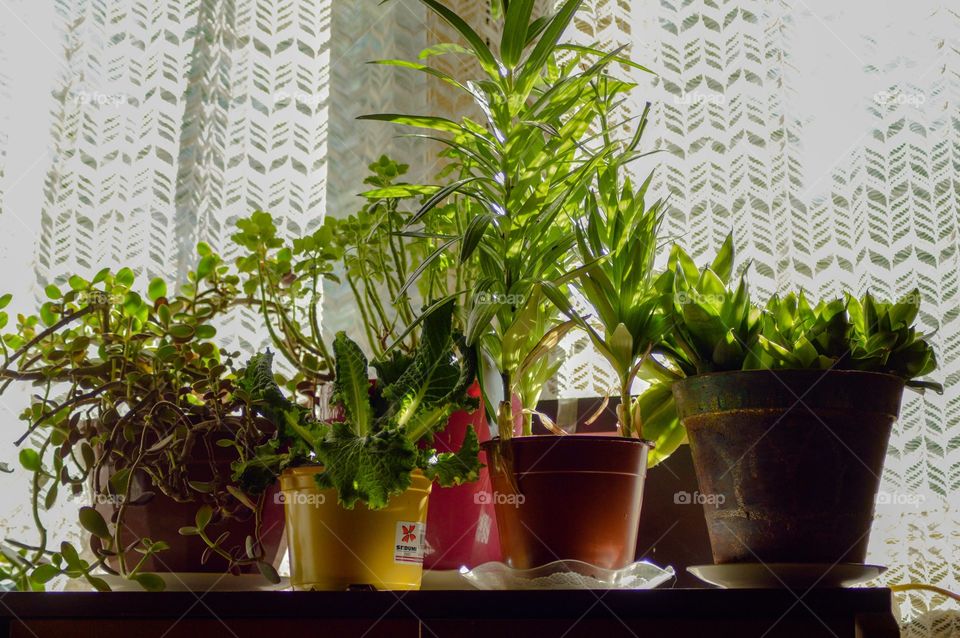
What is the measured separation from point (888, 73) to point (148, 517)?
1274mm

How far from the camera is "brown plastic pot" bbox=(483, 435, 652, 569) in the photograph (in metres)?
0.92

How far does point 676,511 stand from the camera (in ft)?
3.93

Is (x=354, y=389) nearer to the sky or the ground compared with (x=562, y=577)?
nearer to the sky

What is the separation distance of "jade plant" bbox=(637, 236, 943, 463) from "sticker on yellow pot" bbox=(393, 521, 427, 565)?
300mm

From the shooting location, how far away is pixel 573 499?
0.93m

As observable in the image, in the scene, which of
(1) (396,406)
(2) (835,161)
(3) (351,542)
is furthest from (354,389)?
(2) (835,161)

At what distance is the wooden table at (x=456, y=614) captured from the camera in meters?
0.75

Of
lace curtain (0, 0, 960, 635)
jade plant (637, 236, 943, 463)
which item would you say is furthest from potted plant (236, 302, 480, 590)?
lace curtain (0, 0, 960, 635)

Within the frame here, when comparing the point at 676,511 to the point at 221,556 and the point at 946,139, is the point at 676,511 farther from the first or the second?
the point at 946,139

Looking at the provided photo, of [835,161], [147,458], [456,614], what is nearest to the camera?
[456,614]

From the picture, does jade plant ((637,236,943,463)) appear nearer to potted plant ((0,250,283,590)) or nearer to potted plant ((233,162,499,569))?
potted plant ((233,162,499,569))

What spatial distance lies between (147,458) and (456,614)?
0.46 metres

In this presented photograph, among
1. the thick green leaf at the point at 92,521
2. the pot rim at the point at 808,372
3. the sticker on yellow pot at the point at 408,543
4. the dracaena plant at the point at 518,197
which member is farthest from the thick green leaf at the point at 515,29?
the thick green leaf at the point at 92,521

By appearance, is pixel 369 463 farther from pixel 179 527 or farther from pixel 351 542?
pixel 179 527
